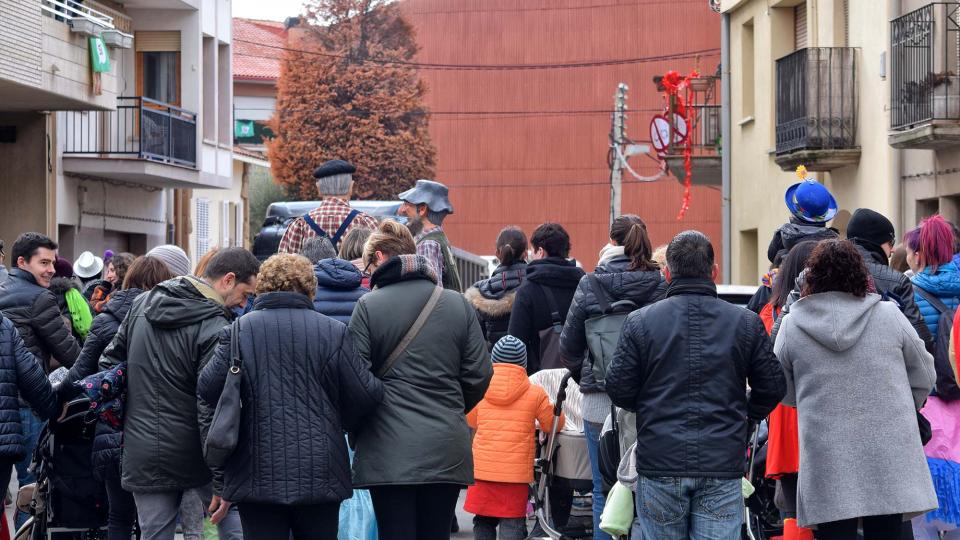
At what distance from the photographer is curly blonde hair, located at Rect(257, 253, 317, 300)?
6.69 m

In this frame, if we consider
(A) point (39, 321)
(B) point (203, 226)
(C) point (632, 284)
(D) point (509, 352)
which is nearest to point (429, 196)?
(D) point (509, 352)

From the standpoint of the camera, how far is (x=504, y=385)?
9.12 m

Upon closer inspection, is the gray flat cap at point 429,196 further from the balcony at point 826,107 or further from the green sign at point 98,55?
the green sign at point 98,55

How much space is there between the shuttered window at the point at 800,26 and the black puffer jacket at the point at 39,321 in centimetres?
1587

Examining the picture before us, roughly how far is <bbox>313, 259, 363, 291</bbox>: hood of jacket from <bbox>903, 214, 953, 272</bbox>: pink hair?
3.15 meters

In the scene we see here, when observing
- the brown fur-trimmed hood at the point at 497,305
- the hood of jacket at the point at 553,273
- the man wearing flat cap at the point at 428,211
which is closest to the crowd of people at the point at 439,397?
the hood of jacket at the point at 553,273

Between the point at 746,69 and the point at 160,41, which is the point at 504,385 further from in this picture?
the point at 160,41

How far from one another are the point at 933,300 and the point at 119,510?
179 inches

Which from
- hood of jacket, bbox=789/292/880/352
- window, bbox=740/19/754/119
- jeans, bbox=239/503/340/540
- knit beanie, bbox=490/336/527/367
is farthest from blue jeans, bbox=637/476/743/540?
window, bbox=740/19/754/119

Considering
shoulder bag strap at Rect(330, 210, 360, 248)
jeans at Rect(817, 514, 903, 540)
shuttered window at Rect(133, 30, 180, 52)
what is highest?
shuttered window at Rect(133, 30, 180, 52)

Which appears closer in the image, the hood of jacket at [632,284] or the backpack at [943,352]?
the backpack at [943,352]

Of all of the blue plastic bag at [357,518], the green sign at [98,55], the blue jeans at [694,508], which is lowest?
the blue plastic bag at [357,518]

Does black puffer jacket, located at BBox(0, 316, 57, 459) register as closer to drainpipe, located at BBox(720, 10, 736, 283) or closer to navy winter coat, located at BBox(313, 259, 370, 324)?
navy winter coat, located at BBox(313, 259, 370, 324)

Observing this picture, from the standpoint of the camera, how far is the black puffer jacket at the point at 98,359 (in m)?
7.82
